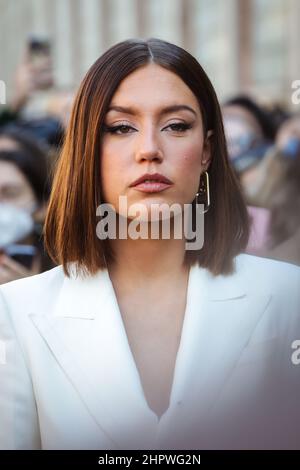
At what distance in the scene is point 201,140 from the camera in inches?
73.2

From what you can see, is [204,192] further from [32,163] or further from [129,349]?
[32,163]

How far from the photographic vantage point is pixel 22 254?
3291mm

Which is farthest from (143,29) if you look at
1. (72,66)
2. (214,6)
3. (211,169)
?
(211,169)

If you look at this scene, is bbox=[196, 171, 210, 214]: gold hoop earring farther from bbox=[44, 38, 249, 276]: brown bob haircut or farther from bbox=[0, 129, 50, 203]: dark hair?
bbox=[0, 129, 50, 203]: dark hair

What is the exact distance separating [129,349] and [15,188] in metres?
2.37

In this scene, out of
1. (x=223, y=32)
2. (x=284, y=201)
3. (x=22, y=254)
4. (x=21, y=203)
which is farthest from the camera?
(x=223, y=32)

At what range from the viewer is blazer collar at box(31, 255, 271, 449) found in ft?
5.78

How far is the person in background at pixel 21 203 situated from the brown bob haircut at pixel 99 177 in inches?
34.9

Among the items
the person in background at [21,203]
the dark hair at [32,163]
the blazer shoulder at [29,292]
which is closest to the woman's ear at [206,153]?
the blazer shoulder at [29,292]

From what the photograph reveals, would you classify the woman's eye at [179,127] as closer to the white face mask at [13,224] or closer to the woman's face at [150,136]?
the woman's face at [150,136]

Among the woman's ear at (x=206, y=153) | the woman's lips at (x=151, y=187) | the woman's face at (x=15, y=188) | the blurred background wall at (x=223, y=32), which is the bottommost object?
the woman's lips at (x=151, y=187)

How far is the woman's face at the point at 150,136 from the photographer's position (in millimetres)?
1763

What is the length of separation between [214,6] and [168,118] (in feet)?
60.7
